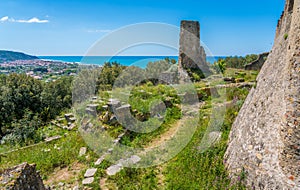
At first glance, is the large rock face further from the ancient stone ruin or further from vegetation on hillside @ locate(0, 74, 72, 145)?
vegetation on hillside @ locate(0, 74, 72, 145)

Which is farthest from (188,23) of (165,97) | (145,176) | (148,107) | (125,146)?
(145,176)

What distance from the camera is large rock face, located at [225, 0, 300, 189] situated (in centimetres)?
410

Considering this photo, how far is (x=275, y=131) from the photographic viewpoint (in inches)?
186

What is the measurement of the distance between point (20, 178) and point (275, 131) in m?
5.24

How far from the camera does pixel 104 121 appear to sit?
9.58m

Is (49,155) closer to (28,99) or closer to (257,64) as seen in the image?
(28,99)

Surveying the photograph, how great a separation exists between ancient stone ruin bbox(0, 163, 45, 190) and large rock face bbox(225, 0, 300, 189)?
4688mm

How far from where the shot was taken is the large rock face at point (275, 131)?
4102 mm

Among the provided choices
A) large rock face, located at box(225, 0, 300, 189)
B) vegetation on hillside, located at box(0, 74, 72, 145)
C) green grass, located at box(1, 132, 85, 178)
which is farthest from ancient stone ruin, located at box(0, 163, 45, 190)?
vegetation on hillside, located at box(0, 74, 72, 145)

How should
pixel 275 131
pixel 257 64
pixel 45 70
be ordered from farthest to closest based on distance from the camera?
pixel 45 70
pixel 257 64
pixel 275 131

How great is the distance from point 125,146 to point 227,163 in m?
3.73

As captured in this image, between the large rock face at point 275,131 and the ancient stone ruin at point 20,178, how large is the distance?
469 centimetres

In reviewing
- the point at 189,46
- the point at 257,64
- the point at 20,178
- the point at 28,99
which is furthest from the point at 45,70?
the point at 20,178

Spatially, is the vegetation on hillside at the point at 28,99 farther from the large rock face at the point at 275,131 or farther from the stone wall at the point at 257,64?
the stone wall at the point at 257,64
